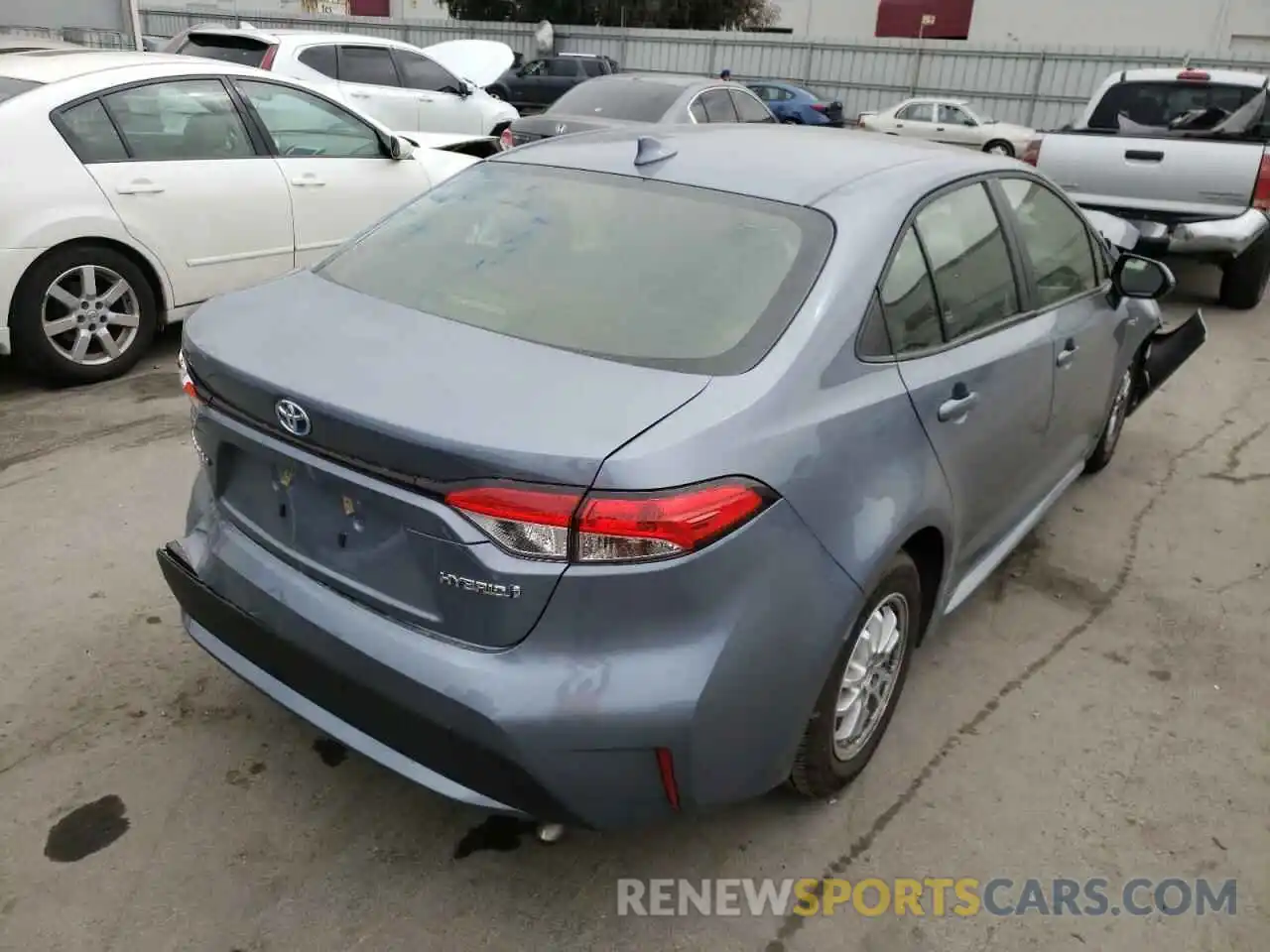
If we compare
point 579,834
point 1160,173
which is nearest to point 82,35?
point 1160,173

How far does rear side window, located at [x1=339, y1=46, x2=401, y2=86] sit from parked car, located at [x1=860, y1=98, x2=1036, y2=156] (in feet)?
38.7

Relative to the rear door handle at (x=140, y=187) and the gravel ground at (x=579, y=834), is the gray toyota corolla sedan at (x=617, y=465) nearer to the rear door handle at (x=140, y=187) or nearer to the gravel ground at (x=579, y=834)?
the gravel ground at (x=579, y=834)

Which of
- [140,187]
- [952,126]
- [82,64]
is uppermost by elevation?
[82,64]

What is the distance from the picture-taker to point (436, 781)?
6.91 feet

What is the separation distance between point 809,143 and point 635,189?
614mm

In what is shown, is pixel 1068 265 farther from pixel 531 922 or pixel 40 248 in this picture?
pixel 40 248

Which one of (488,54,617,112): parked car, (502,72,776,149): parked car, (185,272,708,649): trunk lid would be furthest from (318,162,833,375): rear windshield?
(488,54,617,112): parked car

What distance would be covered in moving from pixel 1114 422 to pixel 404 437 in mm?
4004

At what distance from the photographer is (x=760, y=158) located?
287cm

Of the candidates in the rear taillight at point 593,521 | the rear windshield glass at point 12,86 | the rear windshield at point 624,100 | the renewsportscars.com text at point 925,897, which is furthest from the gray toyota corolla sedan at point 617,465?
the rear windshield at point 624,100

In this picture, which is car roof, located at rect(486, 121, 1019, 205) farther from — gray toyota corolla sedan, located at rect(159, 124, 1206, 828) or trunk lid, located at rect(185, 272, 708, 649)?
trunk lid, located at rect(185, 272, 708, 649)

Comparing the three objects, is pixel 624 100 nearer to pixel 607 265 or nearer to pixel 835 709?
pixel 607 265

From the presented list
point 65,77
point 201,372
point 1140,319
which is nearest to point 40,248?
point 65,77

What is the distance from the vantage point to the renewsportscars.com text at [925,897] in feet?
7.86
